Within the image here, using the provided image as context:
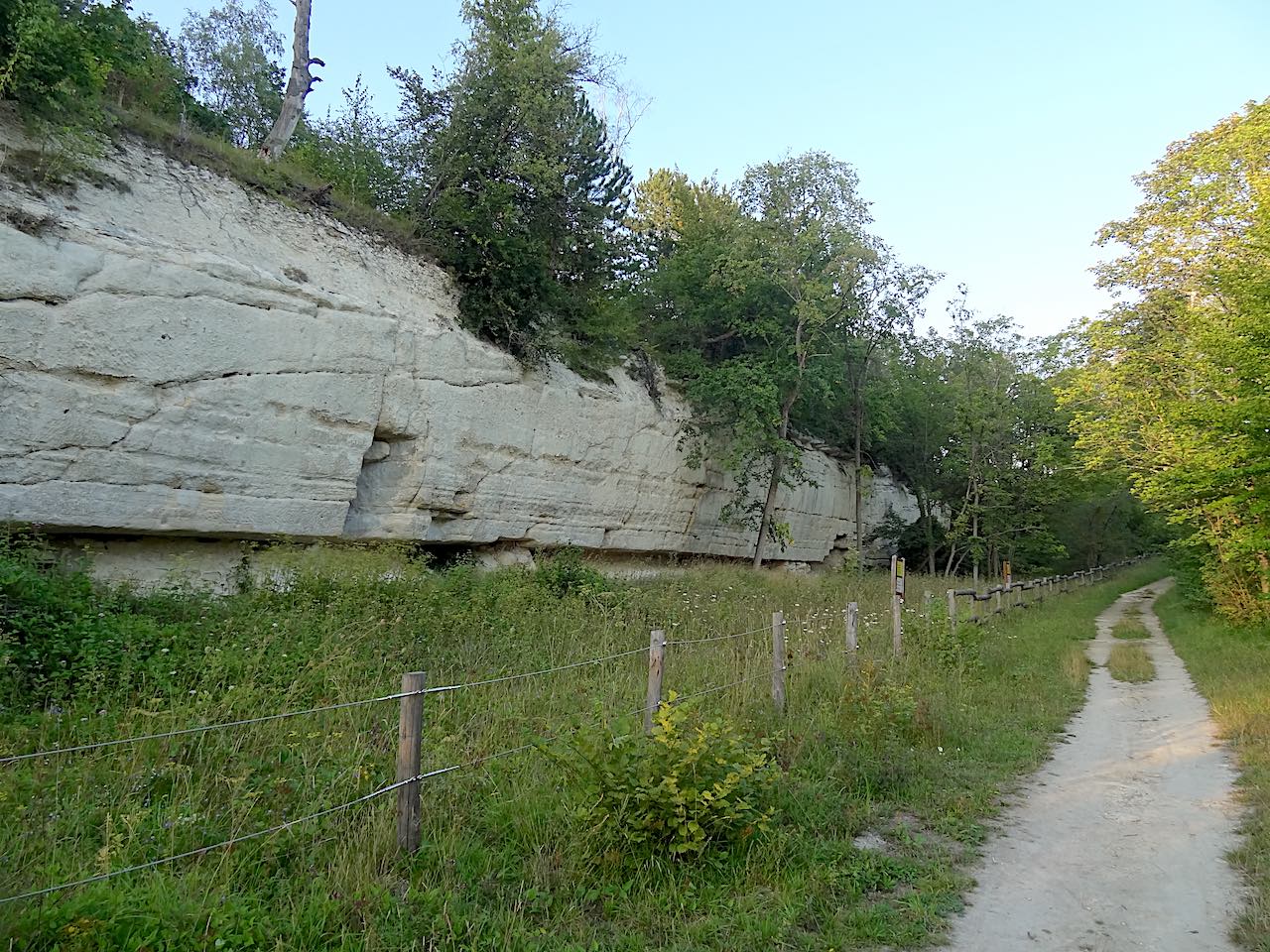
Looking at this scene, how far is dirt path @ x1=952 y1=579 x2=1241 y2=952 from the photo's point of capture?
4125 mm

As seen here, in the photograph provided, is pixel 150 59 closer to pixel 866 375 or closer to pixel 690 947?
pixel 690 947

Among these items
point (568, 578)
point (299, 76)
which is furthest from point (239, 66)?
point (568, 578)

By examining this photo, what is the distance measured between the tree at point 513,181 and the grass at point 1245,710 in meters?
11.7

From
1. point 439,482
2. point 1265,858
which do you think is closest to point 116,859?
point 1265,858

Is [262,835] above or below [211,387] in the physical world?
below

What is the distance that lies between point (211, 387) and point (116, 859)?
7424 millimetres

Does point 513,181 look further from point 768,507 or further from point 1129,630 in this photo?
point 1129,630

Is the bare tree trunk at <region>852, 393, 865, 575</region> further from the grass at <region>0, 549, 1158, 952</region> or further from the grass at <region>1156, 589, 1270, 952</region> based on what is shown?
the grass at <region>0, 549, 1158, 952</region>

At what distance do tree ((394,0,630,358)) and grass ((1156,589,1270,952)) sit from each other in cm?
1172

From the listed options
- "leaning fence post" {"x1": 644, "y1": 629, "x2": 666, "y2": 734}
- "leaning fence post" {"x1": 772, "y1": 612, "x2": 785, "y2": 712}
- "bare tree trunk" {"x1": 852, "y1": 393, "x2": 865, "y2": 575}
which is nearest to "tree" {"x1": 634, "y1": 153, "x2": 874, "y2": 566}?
"bare tree trunk" {"x1": 852, "y1": 393, "x2": 865, "y2": 575}

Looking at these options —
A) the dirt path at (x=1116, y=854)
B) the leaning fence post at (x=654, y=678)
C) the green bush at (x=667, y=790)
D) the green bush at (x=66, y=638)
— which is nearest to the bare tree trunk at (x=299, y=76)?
the green bush at (x=66, y=638)

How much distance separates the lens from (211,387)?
10117 millimetres

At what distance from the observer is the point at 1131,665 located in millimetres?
13141

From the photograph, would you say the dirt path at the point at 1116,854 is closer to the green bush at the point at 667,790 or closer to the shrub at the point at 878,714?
the shrub at the point at 878,714
